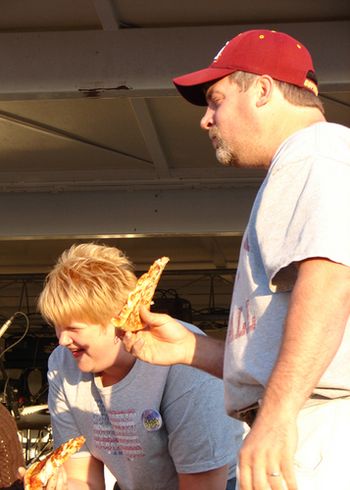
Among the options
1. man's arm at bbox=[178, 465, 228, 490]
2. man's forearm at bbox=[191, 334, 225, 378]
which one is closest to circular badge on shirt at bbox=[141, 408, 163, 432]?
man's arm at bbox=[178, 465, 228, 490]

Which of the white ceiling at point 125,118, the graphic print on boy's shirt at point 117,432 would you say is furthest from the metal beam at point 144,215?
the graphic print on boy's shirt at point 117,432

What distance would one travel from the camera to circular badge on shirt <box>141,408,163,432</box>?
123 inches

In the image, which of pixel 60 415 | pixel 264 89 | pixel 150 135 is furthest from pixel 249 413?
pixel 150 135

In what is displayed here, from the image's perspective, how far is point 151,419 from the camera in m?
3.12

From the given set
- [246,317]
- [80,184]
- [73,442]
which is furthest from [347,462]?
[80,184]

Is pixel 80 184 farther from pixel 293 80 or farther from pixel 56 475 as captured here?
pixel 293 80

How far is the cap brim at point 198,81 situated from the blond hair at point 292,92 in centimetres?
5

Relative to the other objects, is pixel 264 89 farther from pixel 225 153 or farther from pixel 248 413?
pixel 248 413

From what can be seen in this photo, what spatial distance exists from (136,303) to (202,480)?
1.05m

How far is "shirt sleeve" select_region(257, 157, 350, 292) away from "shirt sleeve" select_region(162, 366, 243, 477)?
1.26 meters

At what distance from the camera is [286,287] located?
1.92 metres

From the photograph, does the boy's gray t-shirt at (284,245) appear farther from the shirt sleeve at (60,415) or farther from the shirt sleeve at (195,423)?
the shirt sleeve at (60,415)

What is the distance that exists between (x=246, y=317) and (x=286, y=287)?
0.36 feet

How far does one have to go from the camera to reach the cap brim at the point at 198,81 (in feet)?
7.16
